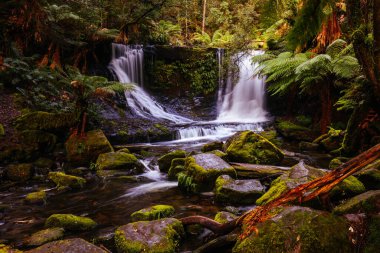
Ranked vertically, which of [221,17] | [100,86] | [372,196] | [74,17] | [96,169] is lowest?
[96,169]

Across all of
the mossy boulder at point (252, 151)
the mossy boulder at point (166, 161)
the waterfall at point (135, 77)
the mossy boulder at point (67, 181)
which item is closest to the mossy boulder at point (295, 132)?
Result: the mossy boulder at point (252, 151)

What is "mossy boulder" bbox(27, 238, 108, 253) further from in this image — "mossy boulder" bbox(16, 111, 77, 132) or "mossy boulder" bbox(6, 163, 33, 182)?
"mossy boulder" bbox(16, 111, 77, 132)

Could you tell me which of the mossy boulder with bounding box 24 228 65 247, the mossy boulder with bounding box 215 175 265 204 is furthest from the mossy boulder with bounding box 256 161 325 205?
the mossy boulder with bounding box 24 228 65 247

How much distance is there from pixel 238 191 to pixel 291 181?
89 centimetres

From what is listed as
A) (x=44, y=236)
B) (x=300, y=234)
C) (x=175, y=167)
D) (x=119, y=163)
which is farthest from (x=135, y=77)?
(x=300, y=234)

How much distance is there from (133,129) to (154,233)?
752cm

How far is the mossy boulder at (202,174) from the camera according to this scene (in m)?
5.37

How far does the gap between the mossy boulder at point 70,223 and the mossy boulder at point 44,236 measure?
0.15 metres

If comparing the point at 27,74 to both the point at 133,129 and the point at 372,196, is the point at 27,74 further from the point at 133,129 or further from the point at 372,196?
the point at 372,196

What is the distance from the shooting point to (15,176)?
6363mm

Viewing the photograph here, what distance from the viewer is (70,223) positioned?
13.1 ft

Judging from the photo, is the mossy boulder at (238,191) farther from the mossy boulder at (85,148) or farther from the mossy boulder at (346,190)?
the mossy boulder at (85,148)

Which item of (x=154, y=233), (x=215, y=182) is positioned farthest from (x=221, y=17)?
(x=154, y=233)

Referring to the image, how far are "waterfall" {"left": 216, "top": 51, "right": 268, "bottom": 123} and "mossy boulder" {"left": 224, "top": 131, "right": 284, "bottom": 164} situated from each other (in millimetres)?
7197
